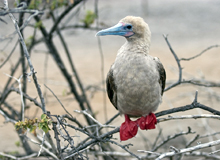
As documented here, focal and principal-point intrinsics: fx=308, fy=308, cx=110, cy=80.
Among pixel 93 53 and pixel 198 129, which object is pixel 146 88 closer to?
pixel 198 129

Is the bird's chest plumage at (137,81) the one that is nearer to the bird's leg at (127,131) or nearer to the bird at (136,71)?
the bird at (136,71)

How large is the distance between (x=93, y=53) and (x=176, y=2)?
9.57m

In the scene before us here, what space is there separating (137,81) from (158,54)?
403 inches


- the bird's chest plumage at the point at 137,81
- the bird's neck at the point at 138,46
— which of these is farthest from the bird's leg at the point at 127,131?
the bird's neck at the point at 138,46

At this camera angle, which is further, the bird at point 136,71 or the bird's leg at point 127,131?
the bird's leg at point 127,131

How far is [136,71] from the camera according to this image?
2.74 meters

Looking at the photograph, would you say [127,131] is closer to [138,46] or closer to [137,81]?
→ [137,81]

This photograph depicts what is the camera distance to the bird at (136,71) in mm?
2760

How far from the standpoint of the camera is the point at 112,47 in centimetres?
1432

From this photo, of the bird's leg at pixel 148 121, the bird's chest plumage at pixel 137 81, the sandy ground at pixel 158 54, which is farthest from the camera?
the sandy ground at pixel 158 54

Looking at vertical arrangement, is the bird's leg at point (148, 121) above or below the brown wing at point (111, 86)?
below

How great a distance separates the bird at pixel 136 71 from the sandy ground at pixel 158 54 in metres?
2.53

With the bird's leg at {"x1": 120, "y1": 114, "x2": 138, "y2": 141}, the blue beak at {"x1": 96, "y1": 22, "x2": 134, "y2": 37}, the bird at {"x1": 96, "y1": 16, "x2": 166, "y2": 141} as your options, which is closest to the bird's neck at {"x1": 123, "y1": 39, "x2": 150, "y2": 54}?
the bird at {"x1": 96, "y1": 16, "x2": 166, "y2": 141}

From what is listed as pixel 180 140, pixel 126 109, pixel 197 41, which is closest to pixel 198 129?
pixel 180 140
